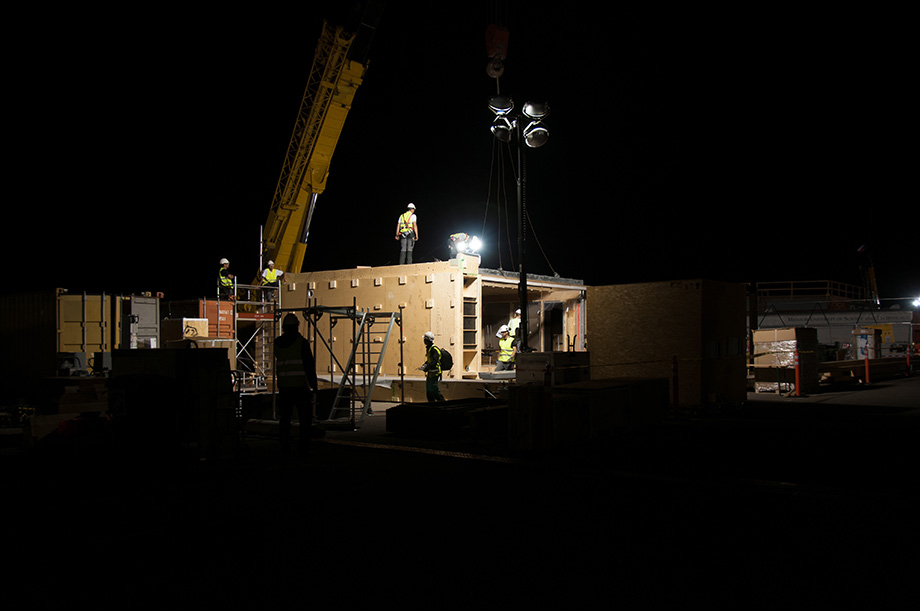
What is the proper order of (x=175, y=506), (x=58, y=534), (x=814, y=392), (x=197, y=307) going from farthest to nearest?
(x=197, y=307) < (x=814, y=392) < (x=175, y=506) < (x=58, y=534)

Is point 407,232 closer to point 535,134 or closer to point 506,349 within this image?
point 506,349

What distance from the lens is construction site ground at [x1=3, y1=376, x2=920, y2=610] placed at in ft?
15.4

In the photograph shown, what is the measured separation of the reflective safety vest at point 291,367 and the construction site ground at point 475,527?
107cm

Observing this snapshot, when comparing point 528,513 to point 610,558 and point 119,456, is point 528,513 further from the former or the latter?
point 119,456

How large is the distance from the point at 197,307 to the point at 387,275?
21.8 ft

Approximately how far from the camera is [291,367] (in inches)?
392

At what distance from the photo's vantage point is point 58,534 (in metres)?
6.14

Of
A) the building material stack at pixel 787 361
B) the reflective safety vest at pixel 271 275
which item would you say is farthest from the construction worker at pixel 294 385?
the building material stack at pixel 787 361

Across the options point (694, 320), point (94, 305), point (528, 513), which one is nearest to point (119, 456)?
point (528, 513)

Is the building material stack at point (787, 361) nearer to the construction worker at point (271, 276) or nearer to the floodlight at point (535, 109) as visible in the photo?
the floodlight at point (535, 109)

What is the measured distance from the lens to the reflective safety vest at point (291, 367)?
9938 mm

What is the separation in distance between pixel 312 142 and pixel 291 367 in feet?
50.0

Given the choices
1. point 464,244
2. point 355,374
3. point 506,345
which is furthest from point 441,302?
point 355,374

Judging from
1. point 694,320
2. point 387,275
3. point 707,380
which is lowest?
point 707,380
